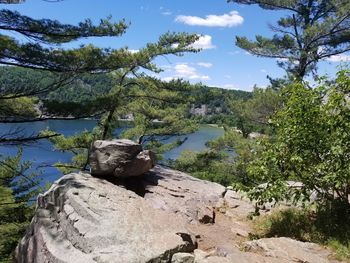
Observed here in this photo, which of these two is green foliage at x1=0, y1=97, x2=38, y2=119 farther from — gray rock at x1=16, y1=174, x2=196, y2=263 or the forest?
gray rock at x1=16, y1=174, x2=196, y2=263

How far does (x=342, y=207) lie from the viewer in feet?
20.9

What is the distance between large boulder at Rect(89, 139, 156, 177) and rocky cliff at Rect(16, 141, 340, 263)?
0.17 m

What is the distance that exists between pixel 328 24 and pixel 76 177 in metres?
11.7

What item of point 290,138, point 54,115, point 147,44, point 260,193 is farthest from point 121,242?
point 147,44

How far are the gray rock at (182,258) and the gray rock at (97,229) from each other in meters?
0.07

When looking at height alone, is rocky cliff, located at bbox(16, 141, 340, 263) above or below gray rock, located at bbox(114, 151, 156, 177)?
below

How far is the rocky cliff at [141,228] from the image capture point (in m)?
5.25

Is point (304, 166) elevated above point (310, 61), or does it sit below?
below

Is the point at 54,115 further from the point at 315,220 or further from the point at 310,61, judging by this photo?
the point at 310,61

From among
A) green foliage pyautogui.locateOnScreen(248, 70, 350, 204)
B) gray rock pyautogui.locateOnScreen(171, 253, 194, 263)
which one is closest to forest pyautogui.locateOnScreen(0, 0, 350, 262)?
green foliage pyautogui.locateOnScreen(248, 70, 350, 204)

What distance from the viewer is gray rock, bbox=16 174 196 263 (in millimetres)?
5266

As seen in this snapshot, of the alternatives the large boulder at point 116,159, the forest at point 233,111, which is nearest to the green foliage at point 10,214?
the forest at point 233,111

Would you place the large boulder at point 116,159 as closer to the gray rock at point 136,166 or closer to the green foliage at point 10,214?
the gray rock at point 136,166

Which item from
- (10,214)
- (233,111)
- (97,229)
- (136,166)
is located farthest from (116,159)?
(233,111)
